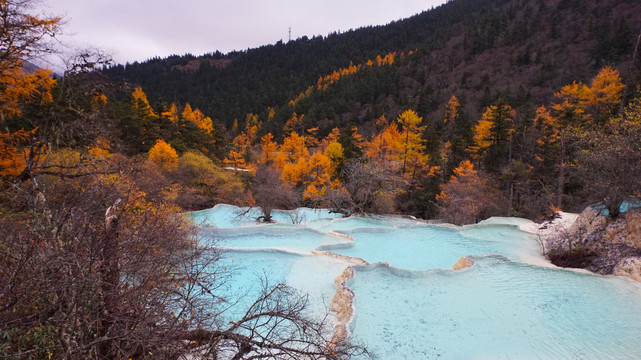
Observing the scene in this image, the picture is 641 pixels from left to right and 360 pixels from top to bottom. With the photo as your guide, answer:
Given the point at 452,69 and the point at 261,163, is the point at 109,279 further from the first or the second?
the point at 452,69

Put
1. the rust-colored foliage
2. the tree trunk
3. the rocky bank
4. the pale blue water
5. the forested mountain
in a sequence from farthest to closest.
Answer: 1. the forested mountain
2. the rust-colored foliage
3. the rocky bank
4. the pale blue water
5. the tree trunk

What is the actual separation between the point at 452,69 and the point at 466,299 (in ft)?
224

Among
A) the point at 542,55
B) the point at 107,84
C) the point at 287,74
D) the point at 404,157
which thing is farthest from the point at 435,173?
the point at 287,74

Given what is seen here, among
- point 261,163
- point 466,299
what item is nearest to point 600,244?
point 466,299

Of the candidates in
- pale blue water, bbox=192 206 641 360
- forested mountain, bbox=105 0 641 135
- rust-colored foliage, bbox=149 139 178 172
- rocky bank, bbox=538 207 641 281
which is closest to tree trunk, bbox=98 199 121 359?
pale blue water, bbox=192 206 641 360

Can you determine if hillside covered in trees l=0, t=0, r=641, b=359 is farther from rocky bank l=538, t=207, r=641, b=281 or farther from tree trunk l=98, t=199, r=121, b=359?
rocky bank l=538, t=207, r=641, b=281

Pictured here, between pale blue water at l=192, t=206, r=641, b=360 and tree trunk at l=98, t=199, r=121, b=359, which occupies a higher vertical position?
tree trunk at l=98, t=199, r=121, b=359

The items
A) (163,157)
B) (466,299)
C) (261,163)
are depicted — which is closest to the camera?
(466,299)

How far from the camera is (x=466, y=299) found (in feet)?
24.7

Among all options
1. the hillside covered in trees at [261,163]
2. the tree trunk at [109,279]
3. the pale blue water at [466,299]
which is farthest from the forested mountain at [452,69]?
the tree trunk at [109,279]

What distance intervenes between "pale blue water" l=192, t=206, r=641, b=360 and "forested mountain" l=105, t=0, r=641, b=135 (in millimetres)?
21563

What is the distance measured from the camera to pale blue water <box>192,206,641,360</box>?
5832 mm

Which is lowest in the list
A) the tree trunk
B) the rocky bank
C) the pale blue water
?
the pale blue water

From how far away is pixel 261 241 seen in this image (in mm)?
13258
